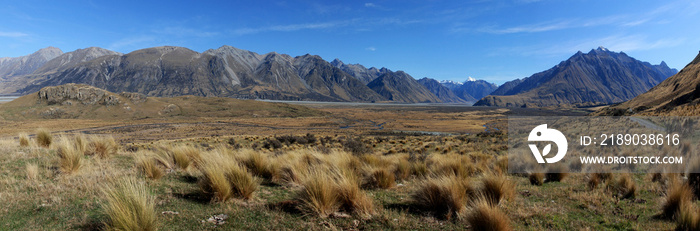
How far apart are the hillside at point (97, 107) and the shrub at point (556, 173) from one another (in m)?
99.1

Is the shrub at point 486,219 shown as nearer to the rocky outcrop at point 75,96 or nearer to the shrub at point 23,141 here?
the shrub at point 23,141

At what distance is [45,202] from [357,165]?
6.48 meters

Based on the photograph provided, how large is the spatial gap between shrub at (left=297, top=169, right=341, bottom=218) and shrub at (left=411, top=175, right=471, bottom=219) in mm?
1649

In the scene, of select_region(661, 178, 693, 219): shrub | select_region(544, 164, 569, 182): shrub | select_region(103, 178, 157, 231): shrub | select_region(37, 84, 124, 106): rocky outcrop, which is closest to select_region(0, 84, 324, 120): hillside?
select_region(37, 84, 124, 106): rocky outcrop

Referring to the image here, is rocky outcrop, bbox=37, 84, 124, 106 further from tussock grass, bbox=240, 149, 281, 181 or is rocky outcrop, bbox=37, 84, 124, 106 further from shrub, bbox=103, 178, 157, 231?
shrub, bbox=103, 178, 157, 231

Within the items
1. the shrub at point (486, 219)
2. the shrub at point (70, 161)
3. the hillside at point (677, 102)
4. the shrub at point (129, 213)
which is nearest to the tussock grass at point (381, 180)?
the shrub at point (486, 219)

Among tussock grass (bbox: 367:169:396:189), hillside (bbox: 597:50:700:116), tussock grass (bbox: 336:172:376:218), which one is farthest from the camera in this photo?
hillside (bbox: 597:50:700:116)

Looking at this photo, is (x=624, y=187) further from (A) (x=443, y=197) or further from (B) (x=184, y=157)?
(B) (x=184, y=157)

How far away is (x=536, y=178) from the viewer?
7777 millimetres

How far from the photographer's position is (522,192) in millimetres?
6656

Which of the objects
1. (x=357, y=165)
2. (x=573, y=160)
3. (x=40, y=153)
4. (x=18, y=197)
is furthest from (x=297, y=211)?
(x=573, y=160)

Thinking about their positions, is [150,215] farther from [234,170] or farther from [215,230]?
[234,170]

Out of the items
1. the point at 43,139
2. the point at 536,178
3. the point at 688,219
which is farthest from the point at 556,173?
the point at 43,139

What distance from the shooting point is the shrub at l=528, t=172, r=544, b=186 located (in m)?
7.67
